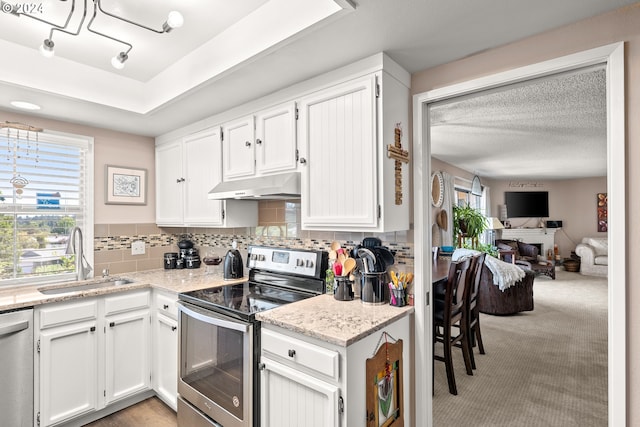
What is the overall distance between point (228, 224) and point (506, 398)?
8.27 ft

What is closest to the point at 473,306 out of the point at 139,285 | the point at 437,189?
the point at 437,189

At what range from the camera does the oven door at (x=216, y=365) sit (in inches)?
66.4

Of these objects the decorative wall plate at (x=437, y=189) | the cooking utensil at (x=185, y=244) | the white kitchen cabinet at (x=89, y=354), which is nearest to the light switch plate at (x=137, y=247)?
the cooking utensil at (x=185, y=244)

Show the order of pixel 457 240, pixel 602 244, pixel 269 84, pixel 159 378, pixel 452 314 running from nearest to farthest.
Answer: pixel 269 84, pixel 159 378, pixel 452 314, pixel 457 240, pixel 602 244

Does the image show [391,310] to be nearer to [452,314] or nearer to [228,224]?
[452,314]

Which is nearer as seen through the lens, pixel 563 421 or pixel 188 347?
pixel 188 347

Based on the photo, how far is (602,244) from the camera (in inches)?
269

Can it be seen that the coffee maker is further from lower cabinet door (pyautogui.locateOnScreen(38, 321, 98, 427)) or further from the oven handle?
lower cabinet door (pyautogui.locateOnScreen(38, 321, 98, 427))

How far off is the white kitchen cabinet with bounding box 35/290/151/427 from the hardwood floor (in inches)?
4.7

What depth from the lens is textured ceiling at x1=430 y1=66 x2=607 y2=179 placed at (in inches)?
98.7

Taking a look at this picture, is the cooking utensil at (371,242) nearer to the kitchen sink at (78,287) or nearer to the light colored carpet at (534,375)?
the light colored carpet at (534,375)

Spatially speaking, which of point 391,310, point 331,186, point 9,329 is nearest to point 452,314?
point 391,310

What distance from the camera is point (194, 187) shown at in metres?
2.78

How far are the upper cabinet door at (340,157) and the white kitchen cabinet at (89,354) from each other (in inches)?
61.7
